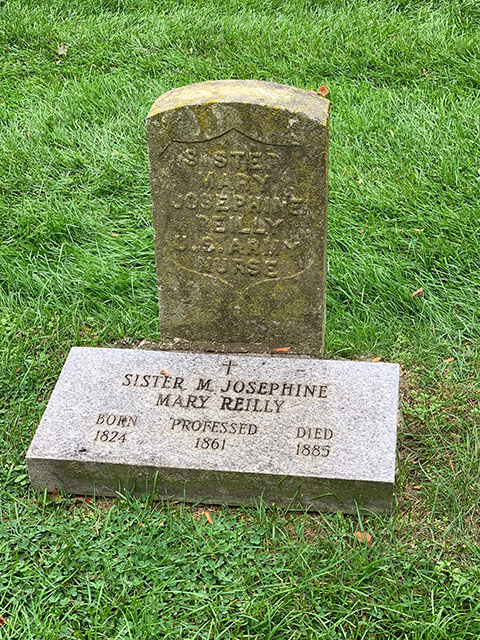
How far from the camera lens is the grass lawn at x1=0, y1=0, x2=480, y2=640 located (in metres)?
2.87

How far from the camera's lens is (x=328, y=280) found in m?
4.32

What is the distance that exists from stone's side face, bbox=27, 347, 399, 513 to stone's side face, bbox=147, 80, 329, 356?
19cm

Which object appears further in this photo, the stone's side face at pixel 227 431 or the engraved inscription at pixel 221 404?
the engraved inscription at pixel 221 404

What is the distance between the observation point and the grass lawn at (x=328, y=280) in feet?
9.40

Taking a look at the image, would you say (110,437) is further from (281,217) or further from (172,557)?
(281,217)

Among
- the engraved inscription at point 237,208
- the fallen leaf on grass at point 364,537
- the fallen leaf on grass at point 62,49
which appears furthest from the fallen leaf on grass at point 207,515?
the fallen leaf on grass at point 62,49

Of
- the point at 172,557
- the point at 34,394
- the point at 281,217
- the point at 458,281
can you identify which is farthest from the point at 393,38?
the point at 172,557

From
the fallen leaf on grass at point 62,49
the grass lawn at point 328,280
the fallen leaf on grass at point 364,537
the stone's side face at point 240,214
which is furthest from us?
the fallen leaf on grass at point 62,49

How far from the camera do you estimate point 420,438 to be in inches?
137

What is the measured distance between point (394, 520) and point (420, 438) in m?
0.49

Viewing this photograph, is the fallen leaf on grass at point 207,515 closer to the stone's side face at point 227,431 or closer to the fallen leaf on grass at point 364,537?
the stone's side face at point 227,431

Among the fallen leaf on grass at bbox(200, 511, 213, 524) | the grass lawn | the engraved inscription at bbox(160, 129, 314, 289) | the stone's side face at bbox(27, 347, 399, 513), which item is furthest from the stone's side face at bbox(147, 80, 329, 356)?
the fallen leaf on grass at bbox(200, 511, 213, 524)

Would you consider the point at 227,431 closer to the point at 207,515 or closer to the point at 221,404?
the point at 221,404

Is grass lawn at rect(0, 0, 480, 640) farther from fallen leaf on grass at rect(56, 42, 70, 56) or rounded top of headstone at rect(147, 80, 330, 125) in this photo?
rounded top of headstone at rect(147, 80, 330, 125)
